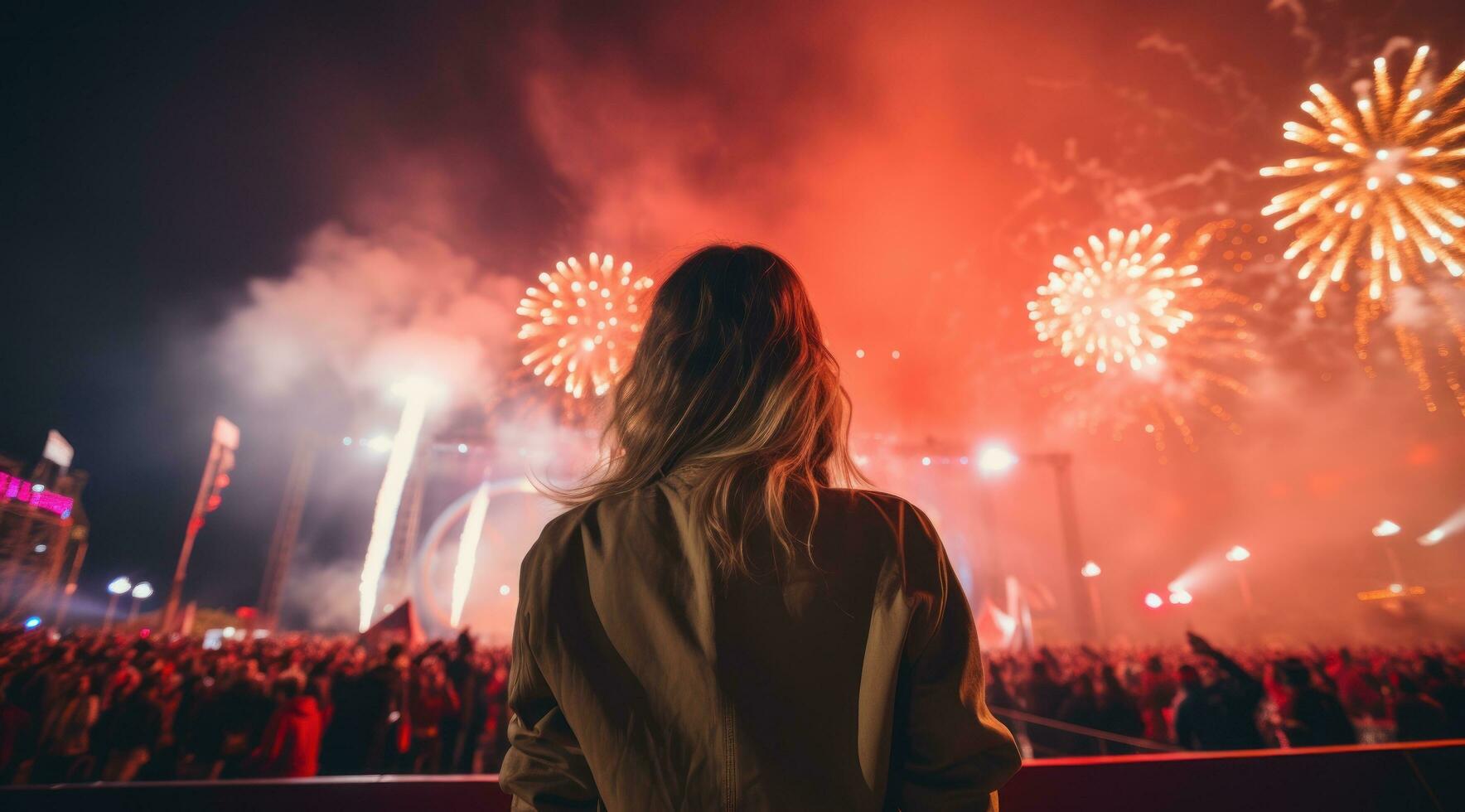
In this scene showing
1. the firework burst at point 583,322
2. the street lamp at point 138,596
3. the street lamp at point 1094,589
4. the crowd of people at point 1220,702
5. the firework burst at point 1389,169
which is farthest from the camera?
the street lamp at point 1094,589

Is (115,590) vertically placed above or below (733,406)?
below

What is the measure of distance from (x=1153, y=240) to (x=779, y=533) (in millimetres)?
15315

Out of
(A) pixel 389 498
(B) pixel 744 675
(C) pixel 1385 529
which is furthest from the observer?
(A) pixel 389 498

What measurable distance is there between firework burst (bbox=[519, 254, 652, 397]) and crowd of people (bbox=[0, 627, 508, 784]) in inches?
282

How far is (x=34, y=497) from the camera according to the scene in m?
11.7

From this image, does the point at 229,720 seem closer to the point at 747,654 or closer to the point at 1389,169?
the point at 747,654

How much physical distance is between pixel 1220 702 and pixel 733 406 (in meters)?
7.16

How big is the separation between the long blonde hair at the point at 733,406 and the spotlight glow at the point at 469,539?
1007 inches

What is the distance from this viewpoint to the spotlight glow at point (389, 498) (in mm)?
21078

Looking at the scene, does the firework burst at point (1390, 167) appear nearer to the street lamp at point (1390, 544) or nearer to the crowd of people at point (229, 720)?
the crowd of people at point (229, 720)

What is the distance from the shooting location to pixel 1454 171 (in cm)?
948

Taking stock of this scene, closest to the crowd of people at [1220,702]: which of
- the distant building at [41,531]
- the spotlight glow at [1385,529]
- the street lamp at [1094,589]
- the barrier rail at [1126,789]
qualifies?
the barrier rail at [1126,789]

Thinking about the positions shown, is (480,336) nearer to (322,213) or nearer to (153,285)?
(322,213)

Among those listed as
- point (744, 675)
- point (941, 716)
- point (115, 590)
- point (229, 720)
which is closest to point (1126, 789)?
point (941, 716)
